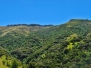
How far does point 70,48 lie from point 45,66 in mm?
29213

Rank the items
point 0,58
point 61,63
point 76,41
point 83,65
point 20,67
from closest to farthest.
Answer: point 83,65, point 20,67, point 61,63, point 0,58, point 76,41

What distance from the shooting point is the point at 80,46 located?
15250 cm

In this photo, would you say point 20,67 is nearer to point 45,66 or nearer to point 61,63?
point 45,66

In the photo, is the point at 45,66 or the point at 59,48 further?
the point at 59,48

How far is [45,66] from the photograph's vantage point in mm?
132875

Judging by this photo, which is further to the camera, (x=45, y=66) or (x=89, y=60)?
(x=45, y=66)

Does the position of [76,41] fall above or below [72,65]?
above

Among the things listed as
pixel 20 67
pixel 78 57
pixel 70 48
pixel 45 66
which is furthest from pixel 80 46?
pixel 20 67

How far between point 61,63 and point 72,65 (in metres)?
18.5

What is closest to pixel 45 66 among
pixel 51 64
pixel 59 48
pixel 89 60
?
pixel 51 64

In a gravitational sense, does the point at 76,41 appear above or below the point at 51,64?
above

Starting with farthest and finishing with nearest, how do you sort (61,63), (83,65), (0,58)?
(0,58)
(61,63)
(83,65)

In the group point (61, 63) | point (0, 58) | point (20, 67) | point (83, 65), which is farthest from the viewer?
point (0, 58)

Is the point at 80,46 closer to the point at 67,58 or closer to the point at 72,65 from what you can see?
the point at 67,58
